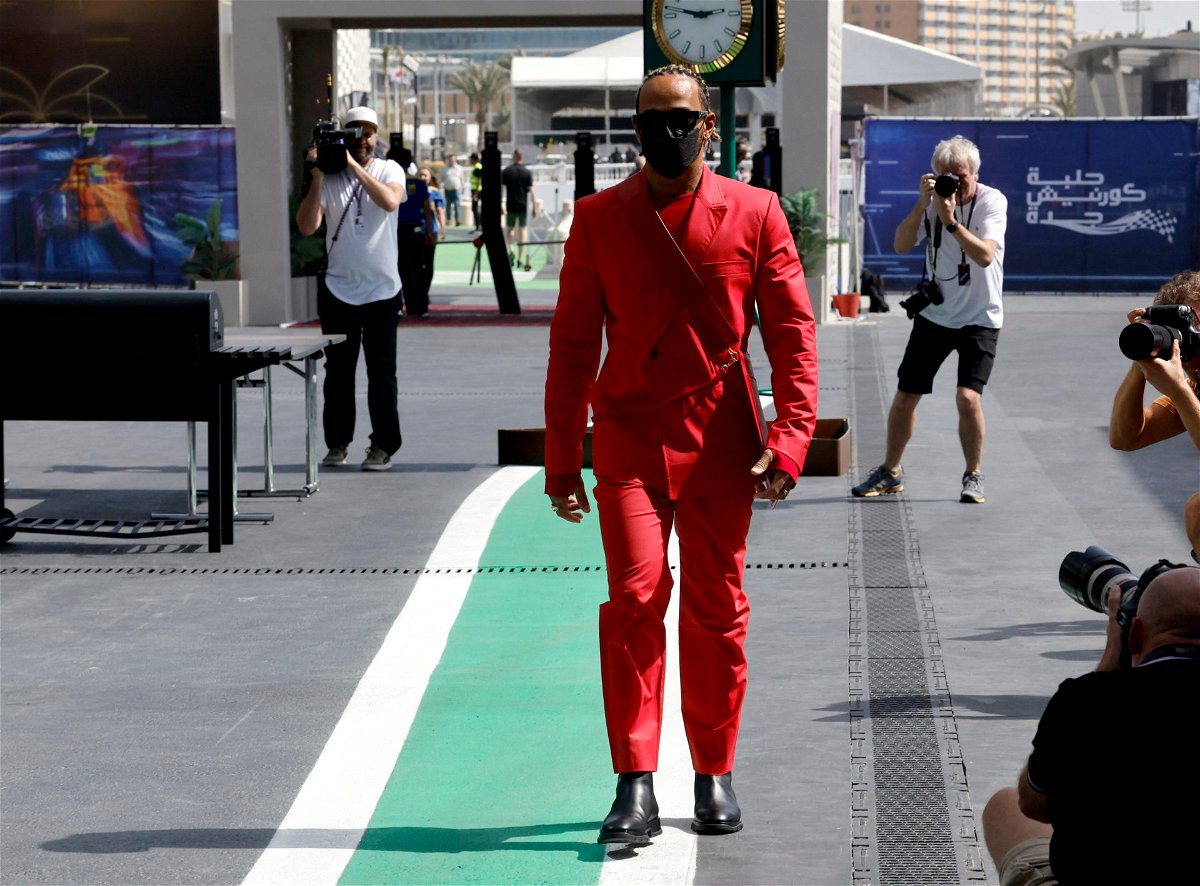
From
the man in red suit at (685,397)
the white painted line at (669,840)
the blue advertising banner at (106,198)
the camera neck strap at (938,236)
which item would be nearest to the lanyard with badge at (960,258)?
the camera neck strap at (938,236)

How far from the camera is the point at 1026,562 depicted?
8.27 meters

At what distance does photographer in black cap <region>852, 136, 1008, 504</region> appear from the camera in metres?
9.42

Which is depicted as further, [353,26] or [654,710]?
[353,26]

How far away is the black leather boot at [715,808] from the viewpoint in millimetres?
4848

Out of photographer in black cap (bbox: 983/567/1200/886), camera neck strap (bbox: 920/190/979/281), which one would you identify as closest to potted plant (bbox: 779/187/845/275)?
camera neck strap (bbox: 920/190/979/281)

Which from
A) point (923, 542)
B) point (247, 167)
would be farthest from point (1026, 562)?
point (247, 167)

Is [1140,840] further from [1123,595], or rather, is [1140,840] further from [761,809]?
[761,809]

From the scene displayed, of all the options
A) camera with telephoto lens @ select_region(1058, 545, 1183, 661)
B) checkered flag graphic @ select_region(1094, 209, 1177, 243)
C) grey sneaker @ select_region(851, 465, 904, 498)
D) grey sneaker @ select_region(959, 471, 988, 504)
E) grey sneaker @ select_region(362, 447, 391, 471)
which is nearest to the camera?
camera with telephoto lens @ select_region(1058, 545, 1183, 661)

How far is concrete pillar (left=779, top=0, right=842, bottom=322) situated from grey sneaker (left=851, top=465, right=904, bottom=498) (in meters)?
11.3

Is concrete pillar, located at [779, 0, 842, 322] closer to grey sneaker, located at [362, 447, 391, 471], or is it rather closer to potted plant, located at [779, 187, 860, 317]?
potted plant, located at [779, 187, 860, 317]

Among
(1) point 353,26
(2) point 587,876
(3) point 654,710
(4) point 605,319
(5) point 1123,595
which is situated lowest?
(2) point 587,876

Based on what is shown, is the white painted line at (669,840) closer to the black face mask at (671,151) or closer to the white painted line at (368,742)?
the white painted line at (368,742)

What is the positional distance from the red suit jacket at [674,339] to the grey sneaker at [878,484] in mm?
5034

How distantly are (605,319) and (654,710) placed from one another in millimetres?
1028
